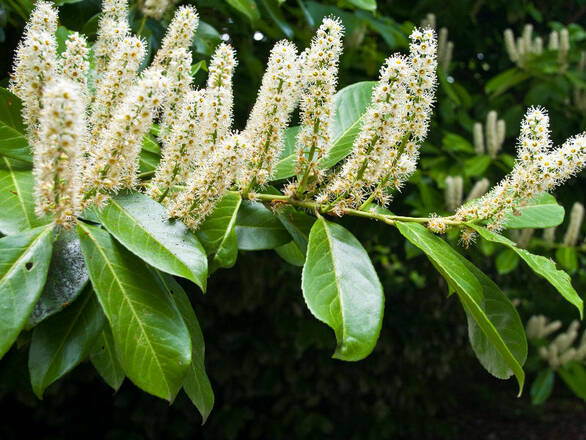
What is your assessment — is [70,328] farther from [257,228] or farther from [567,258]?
[567,258]

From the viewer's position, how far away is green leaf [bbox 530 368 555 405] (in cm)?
436

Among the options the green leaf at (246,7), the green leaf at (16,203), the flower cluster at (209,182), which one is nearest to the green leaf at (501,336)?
the flower cluster at (209,182)

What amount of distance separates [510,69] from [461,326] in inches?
93.6

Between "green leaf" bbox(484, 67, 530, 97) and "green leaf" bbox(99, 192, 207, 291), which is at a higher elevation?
"green leaf" bbox(484, 67, 530, 97)

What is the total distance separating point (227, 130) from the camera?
1.08 meters

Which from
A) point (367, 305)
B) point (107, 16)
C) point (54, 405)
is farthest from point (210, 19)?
point (54, 405)

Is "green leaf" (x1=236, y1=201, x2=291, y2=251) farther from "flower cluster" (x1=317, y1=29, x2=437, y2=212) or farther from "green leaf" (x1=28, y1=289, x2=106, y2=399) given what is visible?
"green leaf" (x1=28, y1=289, x2=106, y2=399)

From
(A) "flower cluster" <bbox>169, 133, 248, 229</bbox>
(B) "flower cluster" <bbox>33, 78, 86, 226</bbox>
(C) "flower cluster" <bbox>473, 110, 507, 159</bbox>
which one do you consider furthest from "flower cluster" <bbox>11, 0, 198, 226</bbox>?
(C) "flower cluster" <bbox>473, 110, 507, 159</bbox>

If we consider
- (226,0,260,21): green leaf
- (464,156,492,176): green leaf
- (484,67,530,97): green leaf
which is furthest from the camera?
(484,67,530,97): green leaf

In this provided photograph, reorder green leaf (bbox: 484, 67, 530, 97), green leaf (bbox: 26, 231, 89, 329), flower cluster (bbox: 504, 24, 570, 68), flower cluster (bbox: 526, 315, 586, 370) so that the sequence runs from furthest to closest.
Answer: flower cluster (bbox: 526, 315, 586, 370) < green leaf (bbox: 484, 67, 530, 97) < flower cluster (bbox: 504, 24, 570, 68) < green leaf (bbox: 26, 231, 89, 329)

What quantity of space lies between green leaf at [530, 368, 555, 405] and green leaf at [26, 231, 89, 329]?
4169 mm

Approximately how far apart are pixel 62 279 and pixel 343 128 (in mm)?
755

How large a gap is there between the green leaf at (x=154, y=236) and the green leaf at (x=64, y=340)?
6.8 inches

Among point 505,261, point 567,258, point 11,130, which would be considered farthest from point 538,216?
point 567,258
